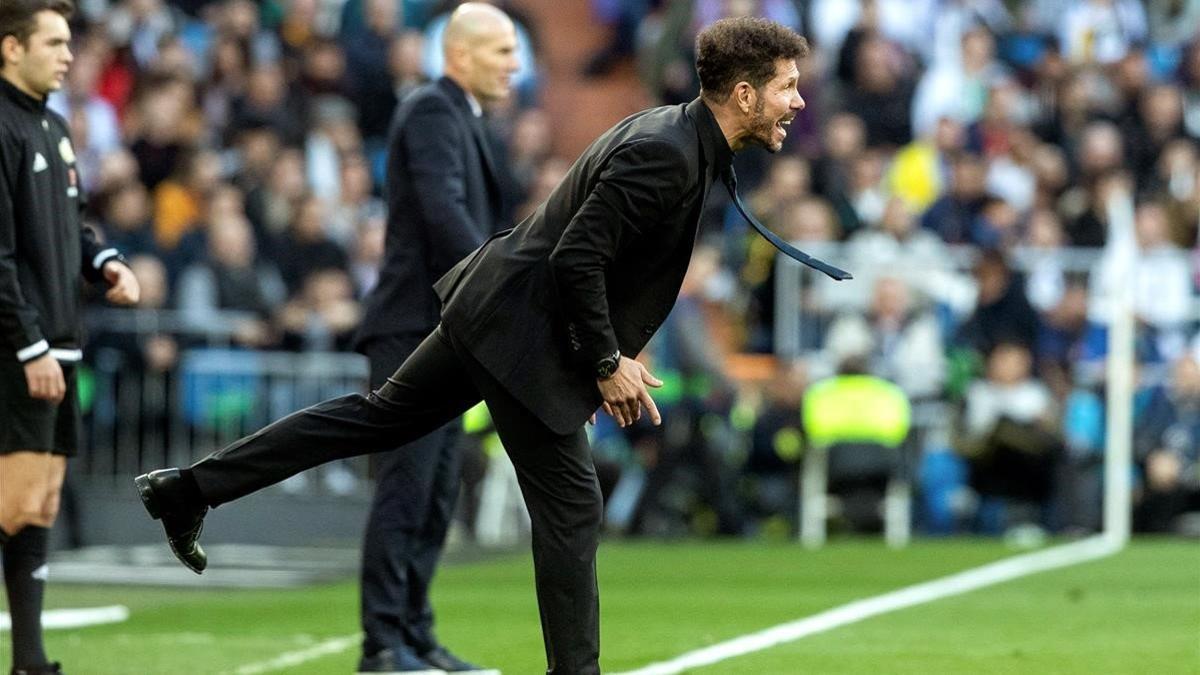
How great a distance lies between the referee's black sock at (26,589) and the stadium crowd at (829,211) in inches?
333

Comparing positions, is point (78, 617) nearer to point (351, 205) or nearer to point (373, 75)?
point (351, 205)

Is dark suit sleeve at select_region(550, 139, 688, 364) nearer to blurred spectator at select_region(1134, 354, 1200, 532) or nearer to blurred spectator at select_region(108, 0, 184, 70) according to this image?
blurred spectator at select_region(1134, 354, 1200, 532)

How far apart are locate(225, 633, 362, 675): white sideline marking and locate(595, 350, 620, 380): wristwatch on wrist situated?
109 inches

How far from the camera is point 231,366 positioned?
16969 millimetres

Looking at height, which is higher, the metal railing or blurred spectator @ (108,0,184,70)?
blurred spectator @ (108,0,184,70)

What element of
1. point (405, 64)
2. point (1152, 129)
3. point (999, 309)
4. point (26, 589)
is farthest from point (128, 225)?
point (26, 589)

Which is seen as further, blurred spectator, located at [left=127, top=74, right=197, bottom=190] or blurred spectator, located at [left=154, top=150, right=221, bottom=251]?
blurred spectator, located at [left=127, top=74, right=197, bottom=190]

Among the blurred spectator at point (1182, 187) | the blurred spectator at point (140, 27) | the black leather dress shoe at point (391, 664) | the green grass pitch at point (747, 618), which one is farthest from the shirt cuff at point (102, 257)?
the blurred spectator at point (140, 27)

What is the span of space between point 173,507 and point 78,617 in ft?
13.3

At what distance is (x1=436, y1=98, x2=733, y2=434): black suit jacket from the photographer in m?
6.59

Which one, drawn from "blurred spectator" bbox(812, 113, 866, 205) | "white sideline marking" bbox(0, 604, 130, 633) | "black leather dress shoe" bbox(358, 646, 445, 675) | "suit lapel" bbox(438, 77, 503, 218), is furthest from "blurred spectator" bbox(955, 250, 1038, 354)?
"black leather dress shoe" bbox(358, 646, 445, 675)

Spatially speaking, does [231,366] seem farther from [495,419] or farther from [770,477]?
[495,419]

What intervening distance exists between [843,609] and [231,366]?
6915mm

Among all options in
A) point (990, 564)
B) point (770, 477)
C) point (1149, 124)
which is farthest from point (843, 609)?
point (1149, 124)
